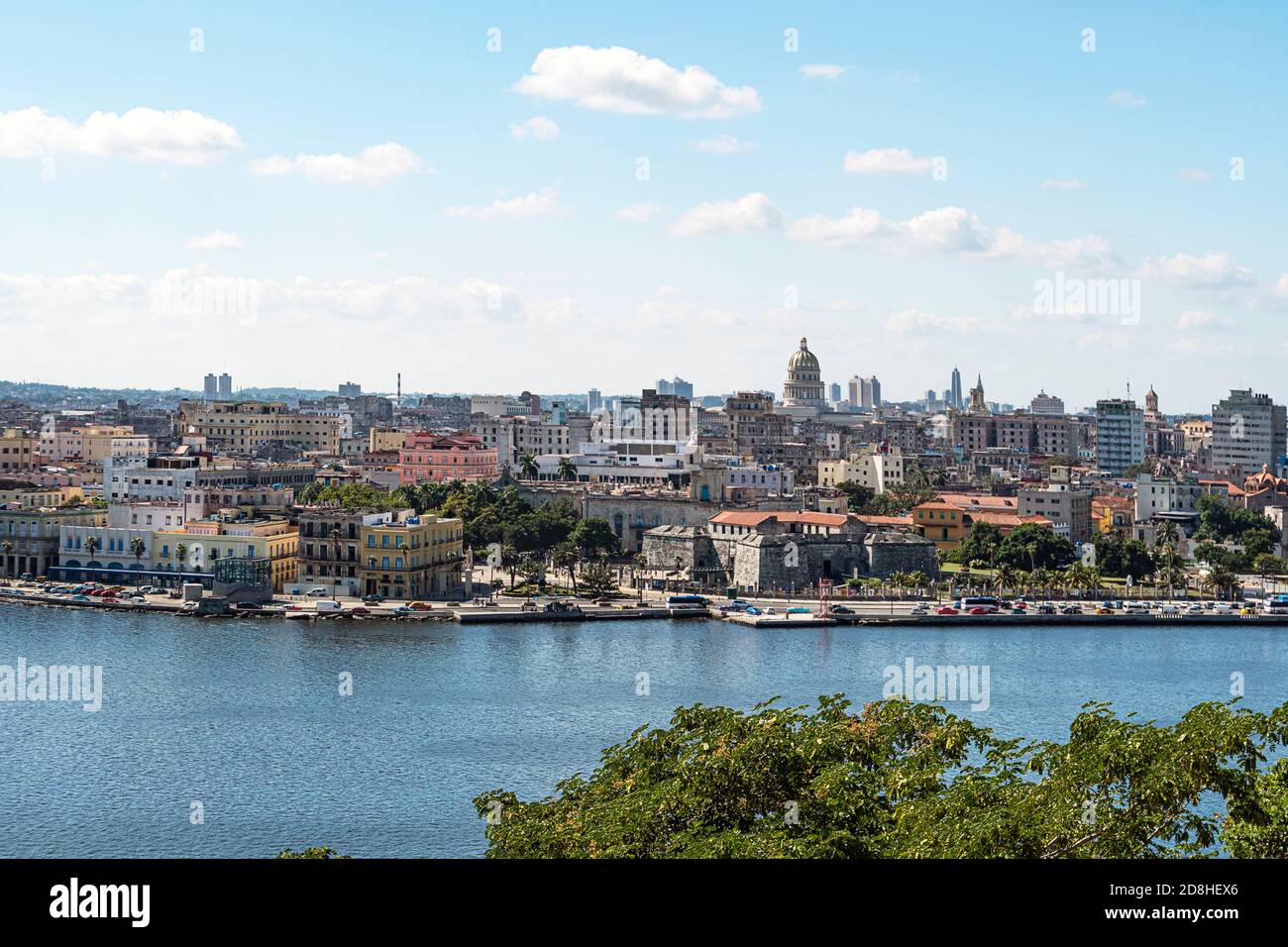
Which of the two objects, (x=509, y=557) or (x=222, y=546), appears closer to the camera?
(x=222, y=546)

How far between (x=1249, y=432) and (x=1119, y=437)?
5.98 metres

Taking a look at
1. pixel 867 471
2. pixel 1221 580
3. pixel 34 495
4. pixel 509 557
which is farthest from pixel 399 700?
pixel 867 471

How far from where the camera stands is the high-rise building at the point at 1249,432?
7400 cm

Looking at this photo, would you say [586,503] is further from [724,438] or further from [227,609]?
[724,438]

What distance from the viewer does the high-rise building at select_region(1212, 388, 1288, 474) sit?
74.0 m

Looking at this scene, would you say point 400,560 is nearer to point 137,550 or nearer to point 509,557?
point 509,557

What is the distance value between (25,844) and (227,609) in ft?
55.0

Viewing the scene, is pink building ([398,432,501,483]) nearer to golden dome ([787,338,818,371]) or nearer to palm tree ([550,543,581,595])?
palm tree ([550,543,581,595])

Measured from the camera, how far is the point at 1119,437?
254 ft

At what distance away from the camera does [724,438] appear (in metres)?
76.1

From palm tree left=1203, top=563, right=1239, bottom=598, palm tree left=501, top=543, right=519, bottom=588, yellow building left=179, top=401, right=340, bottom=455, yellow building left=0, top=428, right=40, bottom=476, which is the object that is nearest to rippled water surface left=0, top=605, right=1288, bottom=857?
palm tree left=1203, top=563, right=1239, bottom=598

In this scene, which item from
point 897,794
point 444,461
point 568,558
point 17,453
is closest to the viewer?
point 897,794

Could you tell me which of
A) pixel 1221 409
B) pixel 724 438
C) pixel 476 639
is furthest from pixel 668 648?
pixel 1221 409
